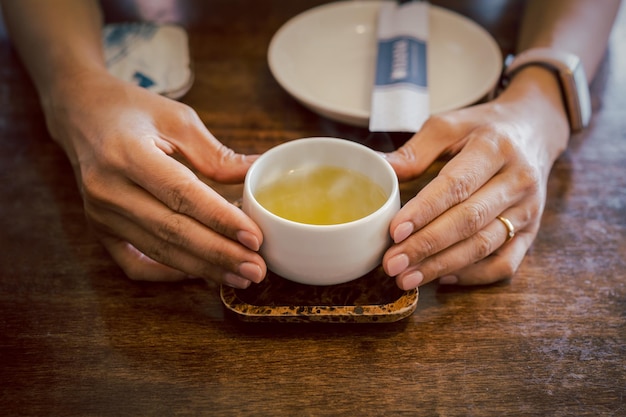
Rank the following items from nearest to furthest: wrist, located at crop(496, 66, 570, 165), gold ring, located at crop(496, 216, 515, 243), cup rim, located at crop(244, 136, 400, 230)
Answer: cup rim, located at crop(244, 136, 400, 230) < gold ring, located at crop(496, 216, 515, 243) < wrist, located at crop(496, 66, 570, 165)

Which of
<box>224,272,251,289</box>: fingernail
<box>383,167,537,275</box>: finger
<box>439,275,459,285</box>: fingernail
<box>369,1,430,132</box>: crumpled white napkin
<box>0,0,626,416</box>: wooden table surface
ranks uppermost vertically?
<box>383,167,537,275</box>: finger

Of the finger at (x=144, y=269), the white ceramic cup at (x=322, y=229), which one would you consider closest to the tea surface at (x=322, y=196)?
the white ceramic cup at (x=322, y=229)

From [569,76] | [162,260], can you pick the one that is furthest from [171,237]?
[569,76]

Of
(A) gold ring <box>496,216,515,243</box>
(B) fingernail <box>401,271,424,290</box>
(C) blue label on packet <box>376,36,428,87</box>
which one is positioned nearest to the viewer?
(B) fingernail <box>401,271,424,290</box>

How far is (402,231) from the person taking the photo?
2.75 ft

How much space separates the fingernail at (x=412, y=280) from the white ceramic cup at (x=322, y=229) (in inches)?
1.9

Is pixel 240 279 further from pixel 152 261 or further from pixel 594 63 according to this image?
pixel 594 63

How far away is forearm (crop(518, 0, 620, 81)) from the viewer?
135 cm

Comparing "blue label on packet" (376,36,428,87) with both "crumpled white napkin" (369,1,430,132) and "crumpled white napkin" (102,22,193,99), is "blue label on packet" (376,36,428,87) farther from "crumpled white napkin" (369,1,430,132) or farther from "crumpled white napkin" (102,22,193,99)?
"crumpled white napkin" (102,22,193,99)

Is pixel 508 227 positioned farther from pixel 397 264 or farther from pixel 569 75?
pixel 569 75

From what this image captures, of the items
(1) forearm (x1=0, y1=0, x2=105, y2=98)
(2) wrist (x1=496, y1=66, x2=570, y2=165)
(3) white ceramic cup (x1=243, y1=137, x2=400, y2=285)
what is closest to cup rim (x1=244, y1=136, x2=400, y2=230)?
(3) white ceramic cup (x1=243, y1=137, x2=400, y2=285)

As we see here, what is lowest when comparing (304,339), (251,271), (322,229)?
(304,339)

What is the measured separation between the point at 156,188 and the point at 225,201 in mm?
122

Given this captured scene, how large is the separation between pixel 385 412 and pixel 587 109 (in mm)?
824
